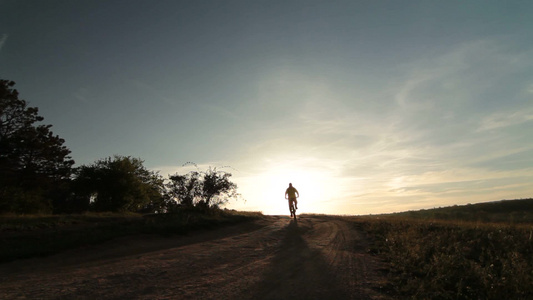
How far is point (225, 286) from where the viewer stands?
571cm

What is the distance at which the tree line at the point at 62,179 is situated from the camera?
20281 mm

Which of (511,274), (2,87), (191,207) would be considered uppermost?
(2,87)

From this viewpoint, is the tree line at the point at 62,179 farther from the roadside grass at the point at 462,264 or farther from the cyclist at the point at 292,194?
the roadside grass at the point at 462,264

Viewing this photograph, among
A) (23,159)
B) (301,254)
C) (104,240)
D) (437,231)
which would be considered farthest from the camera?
(23,159)

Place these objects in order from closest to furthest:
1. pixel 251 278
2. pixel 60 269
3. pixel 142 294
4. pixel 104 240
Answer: pixel 142 294, pixel 251 278, pixel 60 269, pixel 104 240

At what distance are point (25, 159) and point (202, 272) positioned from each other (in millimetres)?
27643

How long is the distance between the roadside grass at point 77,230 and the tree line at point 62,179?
278cm

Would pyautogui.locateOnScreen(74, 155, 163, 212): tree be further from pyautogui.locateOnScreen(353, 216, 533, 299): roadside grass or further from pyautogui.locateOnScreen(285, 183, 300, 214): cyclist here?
pyautogui.locateOnScreen(353, 216, 533, 299): roadside grass

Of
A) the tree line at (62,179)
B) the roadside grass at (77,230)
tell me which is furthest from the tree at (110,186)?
the roadside grass at (77,230)

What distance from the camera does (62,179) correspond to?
2858 centimetres

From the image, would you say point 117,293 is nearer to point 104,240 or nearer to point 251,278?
point 251,278

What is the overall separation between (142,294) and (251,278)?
2.25 meters

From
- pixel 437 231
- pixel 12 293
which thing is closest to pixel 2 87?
pixel 12 293

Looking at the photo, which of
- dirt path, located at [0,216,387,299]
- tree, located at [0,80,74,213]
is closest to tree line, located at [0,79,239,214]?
tree, located at [0,80,74,213]
